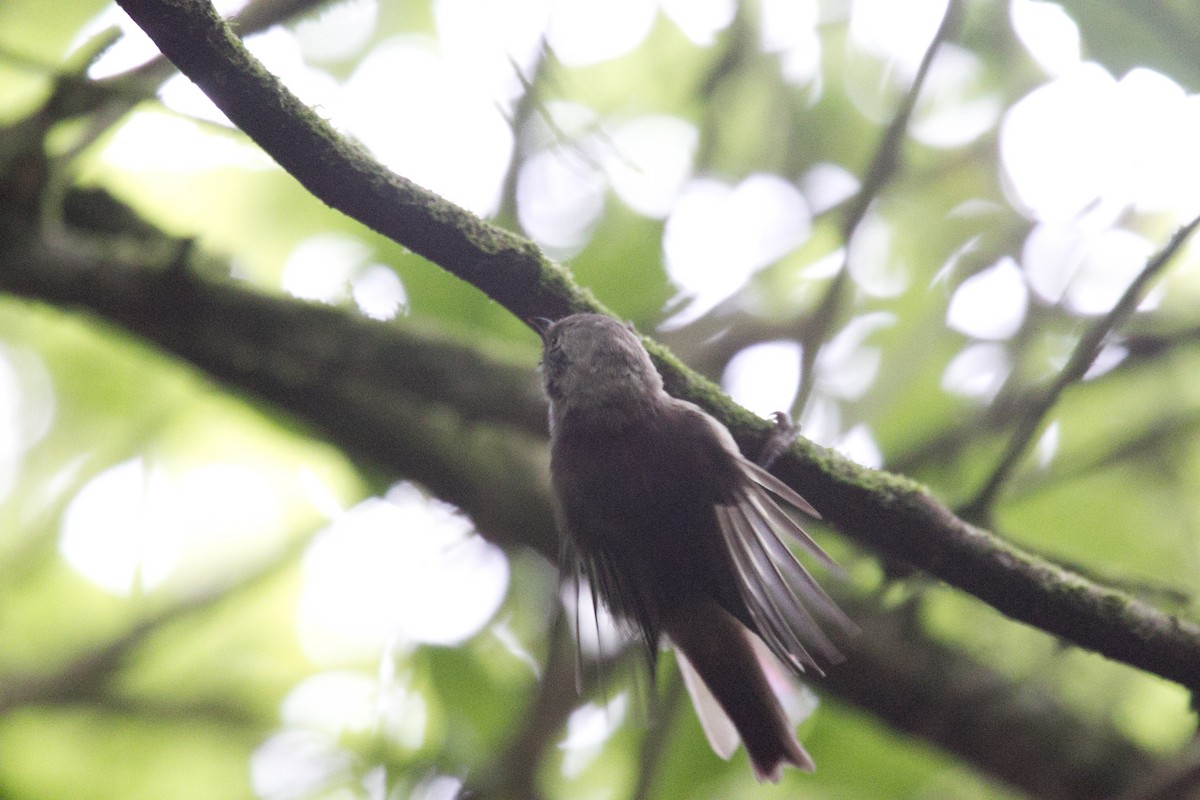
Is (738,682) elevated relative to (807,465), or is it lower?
lower

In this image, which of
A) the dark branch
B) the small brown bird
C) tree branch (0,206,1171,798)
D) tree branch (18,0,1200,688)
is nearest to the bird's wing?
the small brown bird

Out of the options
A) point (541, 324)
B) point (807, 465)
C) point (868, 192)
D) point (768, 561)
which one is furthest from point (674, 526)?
point (868, 192)

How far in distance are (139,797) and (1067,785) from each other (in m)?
4.24

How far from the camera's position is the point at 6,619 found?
497cm

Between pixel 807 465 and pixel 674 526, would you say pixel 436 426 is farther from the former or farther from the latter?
pixel 807 465

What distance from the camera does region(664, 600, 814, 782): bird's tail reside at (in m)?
3.04

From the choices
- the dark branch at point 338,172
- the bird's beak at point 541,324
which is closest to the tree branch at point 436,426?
the bird's beak at point 541,324

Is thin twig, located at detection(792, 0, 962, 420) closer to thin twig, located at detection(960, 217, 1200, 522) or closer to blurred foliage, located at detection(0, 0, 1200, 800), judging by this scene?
blurred foliage, located at detection(0, 0, 1200, 800)

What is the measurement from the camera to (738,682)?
3.09 metres

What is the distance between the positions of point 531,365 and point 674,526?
1276 mm

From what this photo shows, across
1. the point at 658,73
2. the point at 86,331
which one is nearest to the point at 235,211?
the point at 86,331

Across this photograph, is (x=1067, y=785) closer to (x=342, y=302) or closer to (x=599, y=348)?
(x=599, y=348)

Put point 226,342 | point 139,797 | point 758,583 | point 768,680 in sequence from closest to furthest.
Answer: point 758,583
point 768,680
point 226,342
point 139,797

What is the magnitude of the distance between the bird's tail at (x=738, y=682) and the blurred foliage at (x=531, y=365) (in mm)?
672
